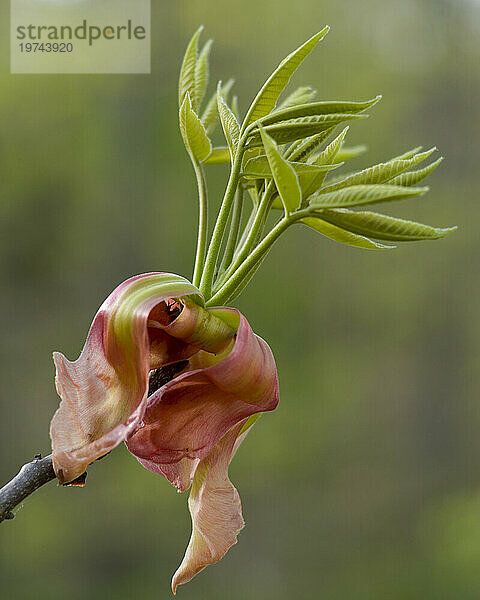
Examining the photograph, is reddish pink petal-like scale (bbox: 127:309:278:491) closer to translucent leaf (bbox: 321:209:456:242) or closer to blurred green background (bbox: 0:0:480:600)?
translucent leaf (bbox: 321:209:456:242)

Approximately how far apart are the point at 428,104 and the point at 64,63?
5.79 ft

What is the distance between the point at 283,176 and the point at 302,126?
0.04 meters

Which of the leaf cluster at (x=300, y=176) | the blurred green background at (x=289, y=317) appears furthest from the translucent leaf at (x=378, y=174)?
the blurred green background at (x=289, y=317)

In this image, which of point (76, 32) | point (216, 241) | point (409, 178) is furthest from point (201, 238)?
point (76, 32)

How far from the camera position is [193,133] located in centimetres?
43

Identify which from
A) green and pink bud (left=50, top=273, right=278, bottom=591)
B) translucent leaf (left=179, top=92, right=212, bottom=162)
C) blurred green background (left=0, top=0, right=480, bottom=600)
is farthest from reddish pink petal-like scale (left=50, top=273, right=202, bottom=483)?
blurred green background (left=0, top=0, right=480, bottom=600)

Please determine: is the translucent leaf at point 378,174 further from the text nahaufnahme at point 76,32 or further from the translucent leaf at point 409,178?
the text nahaufnahme at point 76,32

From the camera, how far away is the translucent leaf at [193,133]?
0.42 metres

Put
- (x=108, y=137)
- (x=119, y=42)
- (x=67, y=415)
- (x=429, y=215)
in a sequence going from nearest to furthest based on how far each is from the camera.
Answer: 1. (x=67, y=415)
2. (x=119, y=42)
3. (x=108, y=137)
4. (x=429, y=215)

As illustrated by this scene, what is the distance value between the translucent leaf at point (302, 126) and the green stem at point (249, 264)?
0.15 ft

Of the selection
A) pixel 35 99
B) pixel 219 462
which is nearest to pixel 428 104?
pixel 35 99

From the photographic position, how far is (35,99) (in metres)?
3.19

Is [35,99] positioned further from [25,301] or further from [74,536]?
[74,536]

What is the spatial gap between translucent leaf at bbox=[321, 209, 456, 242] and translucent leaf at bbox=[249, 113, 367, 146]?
0.05 m
